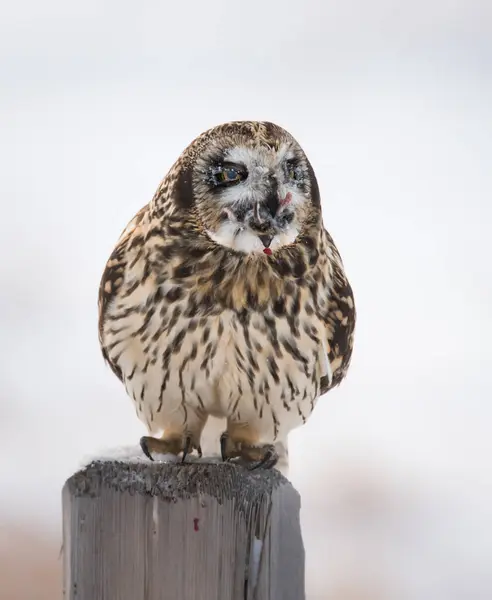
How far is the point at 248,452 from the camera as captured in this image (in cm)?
120

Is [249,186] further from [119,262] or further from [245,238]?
[119,262]

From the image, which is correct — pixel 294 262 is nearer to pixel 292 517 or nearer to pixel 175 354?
pixel 175 354

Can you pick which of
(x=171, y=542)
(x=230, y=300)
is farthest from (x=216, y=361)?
(x=171, y=542)

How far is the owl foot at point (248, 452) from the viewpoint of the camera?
1153mm

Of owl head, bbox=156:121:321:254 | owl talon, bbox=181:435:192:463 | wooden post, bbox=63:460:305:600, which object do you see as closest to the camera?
wooden post, bbox=63:460:305:600

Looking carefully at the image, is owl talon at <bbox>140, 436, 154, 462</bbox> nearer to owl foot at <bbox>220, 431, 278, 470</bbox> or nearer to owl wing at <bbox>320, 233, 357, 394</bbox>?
owl foot at <bbox>220, 431, 278, 470</bbox>

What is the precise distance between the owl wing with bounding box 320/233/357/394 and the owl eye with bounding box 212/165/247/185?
0.28 metres

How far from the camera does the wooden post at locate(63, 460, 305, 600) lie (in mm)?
781

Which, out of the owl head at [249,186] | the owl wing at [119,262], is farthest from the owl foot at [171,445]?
the owl head at [249,186]

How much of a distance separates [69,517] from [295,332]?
0.45m

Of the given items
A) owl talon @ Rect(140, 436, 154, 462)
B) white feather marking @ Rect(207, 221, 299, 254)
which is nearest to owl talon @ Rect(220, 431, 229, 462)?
owl talon @ Rect(140, 436, 154, 462)

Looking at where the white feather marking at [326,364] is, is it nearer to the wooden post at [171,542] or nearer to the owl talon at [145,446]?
the owl talon at [145,446]

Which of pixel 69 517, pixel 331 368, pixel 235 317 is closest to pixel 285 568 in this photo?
pixel 69 517

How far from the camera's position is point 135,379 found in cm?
120
